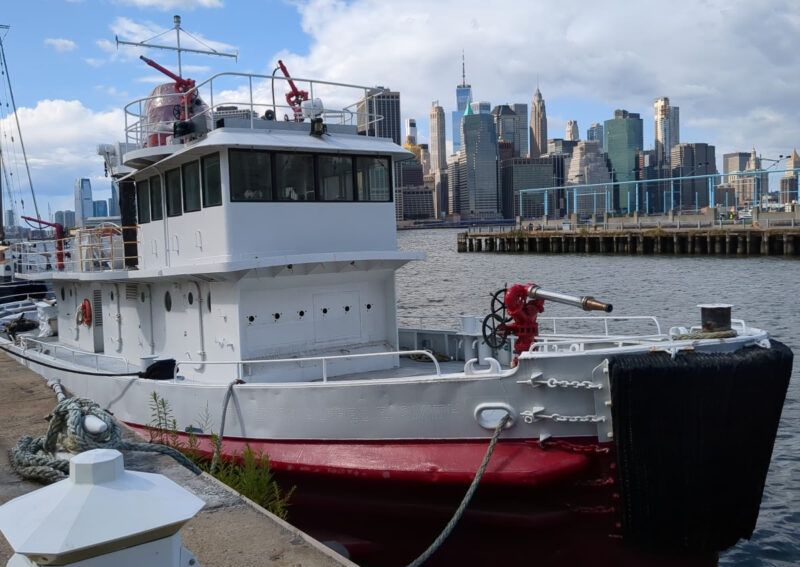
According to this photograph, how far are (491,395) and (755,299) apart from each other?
26.2m

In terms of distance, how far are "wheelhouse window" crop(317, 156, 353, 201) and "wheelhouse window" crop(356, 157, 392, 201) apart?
6.2 inches

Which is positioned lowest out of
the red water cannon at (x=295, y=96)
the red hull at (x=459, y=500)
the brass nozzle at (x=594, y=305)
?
Answer: the red hull at (x=459, y=500)

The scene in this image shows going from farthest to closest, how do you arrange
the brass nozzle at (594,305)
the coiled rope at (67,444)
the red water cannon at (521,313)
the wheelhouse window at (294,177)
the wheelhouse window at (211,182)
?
1. the wheelhouse window at (294,177)
2. the wheelhouse window at (211,182)
3. the red water cannon at (521,313)
4. the brass nozzle at (594,305)
5. the coiled rope at (67,444)

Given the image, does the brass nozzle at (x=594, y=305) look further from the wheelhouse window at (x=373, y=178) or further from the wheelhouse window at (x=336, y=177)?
the wheelhouse window at (x=336, y=177)

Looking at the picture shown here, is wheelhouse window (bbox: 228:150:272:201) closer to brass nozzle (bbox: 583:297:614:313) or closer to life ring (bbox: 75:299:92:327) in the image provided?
brass nozzle (bbox: 583:297:614:313)

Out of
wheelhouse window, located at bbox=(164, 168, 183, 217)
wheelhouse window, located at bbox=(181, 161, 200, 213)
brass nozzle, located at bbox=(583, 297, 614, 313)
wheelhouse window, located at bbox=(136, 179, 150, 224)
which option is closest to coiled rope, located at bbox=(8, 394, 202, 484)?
brass nozzle, located at bbox=(583, 297, 614, 313)

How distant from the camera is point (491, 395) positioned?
26.1ft

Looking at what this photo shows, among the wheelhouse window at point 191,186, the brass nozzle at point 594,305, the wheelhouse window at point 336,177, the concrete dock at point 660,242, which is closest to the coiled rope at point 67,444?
the brass nozzle at point 594,305

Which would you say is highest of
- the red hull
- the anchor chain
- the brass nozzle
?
the brass nozzle

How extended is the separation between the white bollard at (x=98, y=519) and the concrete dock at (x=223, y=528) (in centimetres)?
207

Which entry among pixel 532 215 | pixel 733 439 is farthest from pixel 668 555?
pixel 532 215

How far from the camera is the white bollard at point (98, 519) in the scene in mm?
2492

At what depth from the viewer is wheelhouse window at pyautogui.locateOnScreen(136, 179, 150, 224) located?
40.5ft

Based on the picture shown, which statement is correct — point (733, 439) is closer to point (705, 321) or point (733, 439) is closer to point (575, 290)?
point (705, 321)
